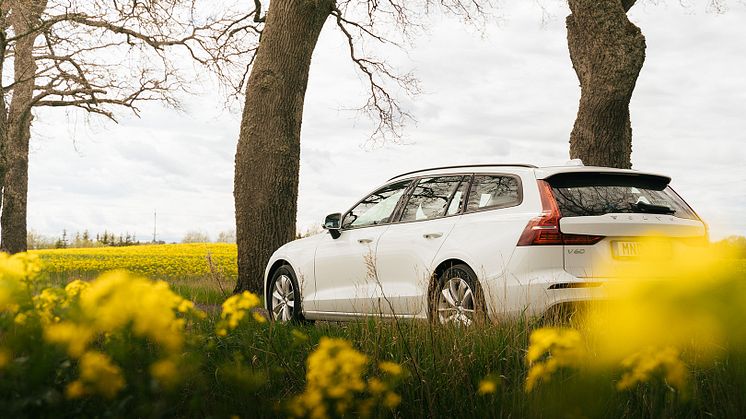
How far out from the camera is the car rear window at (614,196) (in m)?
6.55

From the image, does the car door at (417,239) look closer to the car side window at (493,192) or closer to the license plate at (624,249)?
the car side window at (493,192)

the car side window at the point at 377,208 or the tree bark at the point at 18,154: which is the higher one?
the tree bark at the point at 18,154

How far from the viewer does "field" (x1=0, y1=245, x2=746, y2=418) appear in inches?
92.4

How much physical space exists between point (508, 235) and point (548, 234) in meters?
0.34

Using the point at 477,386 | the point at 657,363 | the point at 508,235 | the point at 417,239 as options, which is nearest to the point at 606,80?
the point at 417,239

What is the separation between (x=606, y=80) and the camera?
11.5 meters

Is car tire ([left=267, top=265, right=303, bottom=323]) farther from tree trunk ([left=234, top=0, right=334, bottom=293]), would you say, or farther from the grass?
the grass

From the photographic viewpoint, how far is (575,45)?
41.7ft

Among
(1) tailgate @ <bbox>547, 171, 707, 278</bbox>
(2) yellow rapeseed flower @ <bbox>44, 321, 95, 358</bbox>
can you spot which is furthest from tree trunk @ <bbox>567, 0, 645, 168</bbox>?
(2) yellow rapeseed flower @ <bbox>44, 321, 95, 358</bbox>

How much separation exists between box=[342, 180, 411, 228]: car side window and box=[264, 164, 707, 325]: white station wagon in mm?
26

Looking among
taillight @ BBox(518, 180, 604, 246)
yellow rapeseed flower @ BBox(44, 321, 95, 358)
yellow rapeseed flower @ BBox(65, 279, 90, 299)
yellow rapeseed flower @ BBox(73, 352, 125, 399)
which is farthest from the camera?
taillight @ BBox(518, 180, 604, 246)

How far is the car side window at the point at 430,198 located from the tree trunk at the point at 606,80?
476 centimetres

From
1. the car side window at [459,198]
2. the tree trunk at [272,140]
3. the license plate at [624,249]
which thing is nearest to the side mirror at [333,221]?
the car side window at [459,198]

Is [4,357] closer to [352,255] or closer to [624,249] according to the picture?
[624,249]
